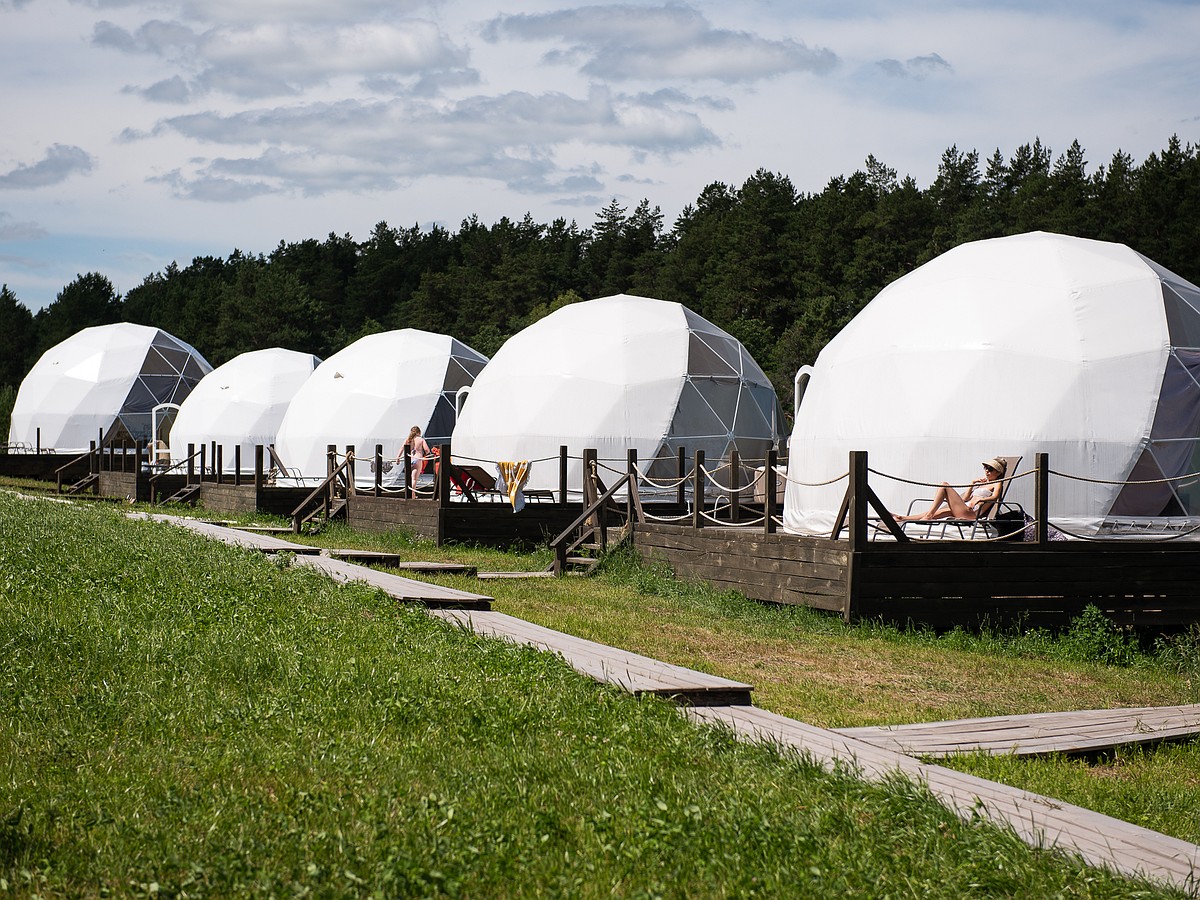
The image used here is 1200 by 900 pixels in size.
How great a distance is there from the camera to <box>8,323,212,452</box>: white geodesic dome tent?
4559cm

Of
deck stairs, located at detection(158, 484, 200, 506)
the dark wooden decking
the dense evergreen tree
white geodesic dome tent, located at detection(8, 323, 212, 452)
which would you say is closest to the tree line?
the dense evergreen tree

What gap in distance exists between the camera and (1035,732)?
6551mm

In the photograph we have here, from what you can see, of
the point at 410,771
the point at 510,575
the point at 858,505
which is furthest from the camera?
the point at 510,575

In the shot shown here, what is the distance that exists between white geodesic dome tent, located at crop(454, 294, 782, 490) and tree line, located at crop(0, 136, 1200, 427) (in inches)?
870

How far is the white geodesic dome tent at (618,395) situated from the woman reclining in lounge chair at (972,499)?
369 inches

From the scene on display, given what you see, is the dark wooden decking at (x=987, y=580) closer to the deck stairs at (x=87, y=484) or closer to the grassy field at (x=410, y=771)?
the grassy field at (x=410, y=771)

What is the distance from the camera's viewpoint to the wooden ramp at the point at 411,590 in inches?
378

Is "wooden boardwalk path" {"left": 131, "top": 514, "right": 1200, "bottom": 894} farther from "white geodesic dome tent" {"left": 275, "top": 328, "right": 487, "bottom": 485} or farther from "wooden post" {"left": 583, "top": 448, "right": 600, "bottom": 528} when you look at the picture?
"white geodesic dome tent" {"left": 275, "top": 328, "right": 487, "bottom": 485}

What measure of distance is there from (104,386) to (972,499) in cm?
4004

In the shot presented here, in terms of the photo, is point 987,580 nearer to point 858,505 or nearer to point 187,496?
point 858,505

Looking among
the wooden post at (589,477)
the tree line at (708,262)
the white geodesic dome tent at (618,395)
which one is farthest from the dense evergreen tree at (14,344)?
the wooden post at (589,477)

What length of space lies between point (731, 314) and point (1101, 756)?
47.9m

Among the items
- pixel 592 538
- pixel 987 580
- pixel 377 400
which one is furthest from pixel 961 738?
pixel 377 400

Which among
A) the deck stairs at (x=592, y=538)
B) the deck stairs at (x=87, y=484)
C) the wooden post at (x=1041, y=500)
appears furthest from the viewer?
the deck stairs at (x=87, y=484)
